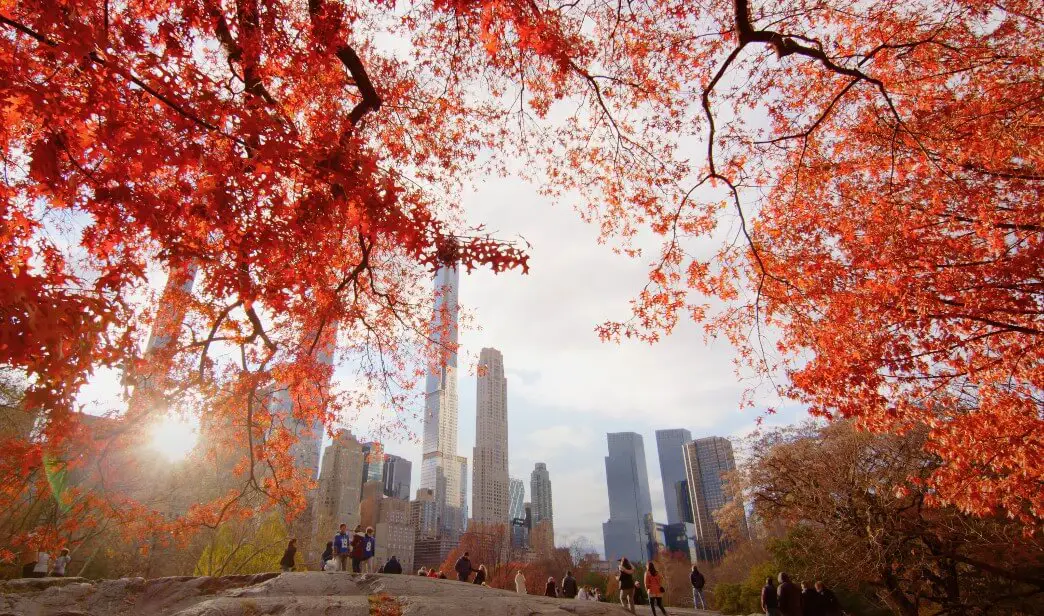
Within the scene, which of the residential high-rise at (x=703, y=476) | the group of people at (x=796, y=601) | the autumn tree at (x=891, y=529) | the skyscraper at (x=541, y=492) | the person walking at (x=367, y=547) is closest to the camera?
the person walking at (x=367, y=547)

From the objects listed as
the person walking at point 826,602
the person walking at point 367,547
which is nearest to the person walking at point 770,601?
the person walking at point 826,602

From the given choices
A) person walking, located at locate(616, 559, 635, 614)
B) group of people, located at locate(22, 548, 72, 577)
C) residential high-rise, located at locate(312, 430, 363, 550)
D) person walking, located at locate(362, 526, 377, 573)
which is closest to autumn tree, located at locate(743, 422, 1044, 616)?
person walking, located at locate(616, 559, 635, 614)

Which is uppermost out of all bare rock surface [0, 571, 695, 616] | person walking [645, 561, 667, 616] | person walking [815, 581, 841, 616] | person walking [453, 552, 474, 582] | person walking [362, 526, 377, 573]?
person walking [362, 526, 377, 573]

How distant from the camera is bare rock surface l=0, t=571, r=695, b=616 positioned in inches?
203

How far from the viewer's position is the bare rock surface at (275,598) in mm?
5164

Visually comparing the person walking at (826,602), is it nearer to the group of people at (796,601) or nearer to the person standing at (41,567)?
the group of people at (796,601)

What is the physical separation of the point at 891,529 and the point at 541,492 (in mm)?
188761

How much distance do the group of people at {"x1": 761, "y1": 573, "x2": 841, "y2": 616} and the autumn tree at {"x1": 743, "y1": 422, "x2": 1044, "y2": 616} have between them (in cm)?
309

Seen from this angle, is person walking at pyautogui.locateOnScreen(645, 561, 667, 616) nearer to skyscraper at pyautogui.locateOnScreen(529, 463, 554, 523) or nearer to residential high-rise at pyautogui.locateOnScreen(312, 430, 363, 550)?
residential high-rise at pyautogui.locateOnScreen(312, 430, 363, 550)

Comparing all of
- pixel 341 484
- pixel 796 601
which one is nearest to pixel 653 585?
pixel 796 601

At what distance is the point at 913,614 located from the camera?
1402 cm

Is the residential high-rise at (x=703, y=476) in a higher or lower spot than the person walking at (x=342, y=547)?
higher

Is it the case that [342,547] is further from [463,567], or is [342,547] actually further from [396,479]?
[396,479]

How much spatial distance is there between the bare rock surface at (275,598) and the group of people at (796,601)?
7169 mm
